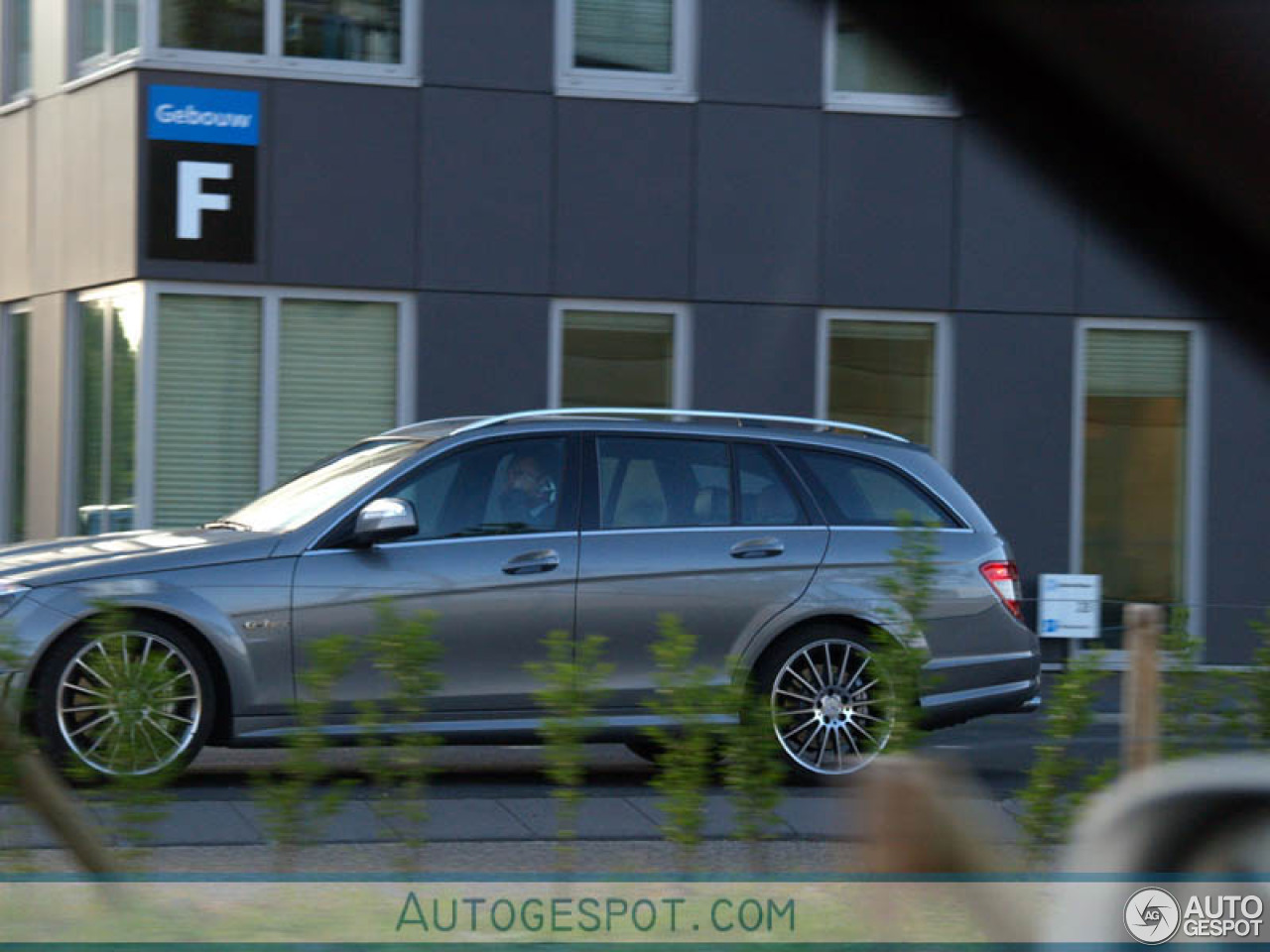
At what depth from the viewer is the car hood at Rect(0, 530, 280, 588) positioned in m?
8.45

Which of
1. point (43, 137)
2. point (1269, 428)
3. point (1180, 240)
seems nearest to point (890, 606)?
point (1180, 240)

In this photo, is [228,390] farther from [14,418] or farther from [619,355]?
[619,355]

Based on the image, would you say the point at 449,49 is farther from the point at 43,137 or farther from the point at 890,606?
the point at 890,606

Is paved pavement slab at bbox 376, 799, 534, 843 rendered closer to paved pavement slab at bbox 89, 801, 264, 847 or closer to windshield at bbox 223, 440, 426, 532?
paved pavement slab at bbox 89, 801, 264, 847

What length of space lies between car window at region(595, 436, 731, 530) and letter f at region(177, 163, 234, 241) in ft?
20.5

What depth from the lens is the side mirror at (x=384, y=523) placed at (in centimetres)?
859

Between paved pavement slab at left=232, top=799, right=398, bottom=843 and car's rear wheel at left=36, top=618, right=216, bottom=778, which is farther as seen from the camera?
car's rear wheel at left=36, top=618, right=216, bottom=778

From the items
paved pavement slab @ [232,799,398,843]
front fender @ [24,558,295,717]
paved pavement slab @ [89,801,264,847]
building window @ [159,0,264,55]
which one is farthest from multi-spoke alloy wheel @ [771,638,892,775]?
building window @ [159,0,264,55]

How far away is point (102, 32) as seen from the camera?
15266 millimetres

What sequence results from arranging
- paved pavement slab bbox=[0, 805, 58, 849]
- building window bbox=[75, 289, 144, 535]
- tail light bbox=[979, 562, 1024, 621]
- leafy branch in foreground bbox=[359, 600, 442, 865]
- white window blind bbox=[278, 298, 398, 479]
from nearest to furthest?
paved pavement slab bbox=[0, 805, 58, 849], leafy branch in foreground bbox=[359, 600, 442, 865], tail light bbox=[979, 562, 1024, 621], building window bbox=[75, 289, 144, 535], white window blind bbox=[278, 298, 398, 479]

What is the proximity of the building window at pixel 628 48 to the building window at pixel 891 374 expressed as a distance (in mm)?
2367

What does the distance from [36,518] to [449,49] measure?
203 inches

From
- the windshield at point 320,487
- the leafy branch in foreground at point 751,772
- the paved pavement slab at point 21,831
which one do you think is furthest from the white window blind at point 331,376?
the paved pavement slab at point 21,831
